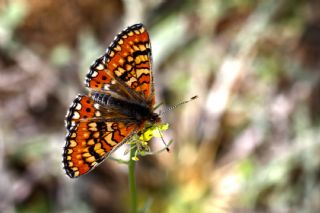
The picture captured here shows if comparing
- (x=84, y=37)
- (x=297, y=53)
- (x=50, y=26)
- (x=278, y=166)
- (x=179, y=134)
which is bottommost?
(x=278, y=166)

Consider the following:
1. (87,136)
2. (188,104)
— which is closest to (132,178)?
(87,136)

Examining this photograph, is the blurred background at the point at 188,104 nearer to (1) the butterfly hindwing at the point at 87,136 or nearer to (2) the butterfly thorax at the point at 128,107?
(2) the butterfly thorax at the point at 128,107

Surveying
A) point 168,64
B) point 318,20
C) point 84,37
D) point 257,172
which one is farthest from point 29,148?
point 318,20

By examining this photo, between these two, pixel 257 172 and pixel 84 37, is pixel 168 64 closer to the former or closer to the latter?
pixel 84 37

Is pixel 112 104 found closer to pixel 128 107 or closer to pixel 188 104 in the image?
pixel 128 107

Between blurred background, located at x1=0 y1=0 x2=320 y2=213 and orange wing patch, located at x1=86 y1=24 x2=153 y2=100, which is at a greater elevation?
blurred background, located at x1=0 y1=0 x2=320 y2=213

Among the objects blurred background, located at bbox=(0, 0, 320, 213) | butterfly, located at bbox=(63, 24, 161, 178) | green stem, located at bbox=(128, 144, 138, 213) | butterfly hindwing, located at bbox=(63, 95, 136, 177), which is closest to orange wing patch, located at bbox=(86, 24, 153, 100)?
butterfly, located at bbox=(63, 24, 161, 178)

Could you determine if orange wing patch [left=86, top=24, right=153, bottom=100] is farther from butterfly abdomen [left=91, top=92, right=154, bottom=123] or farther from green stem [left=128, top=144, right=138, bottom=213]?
green stem [left=128, top=144, right=138, bottom=213]
